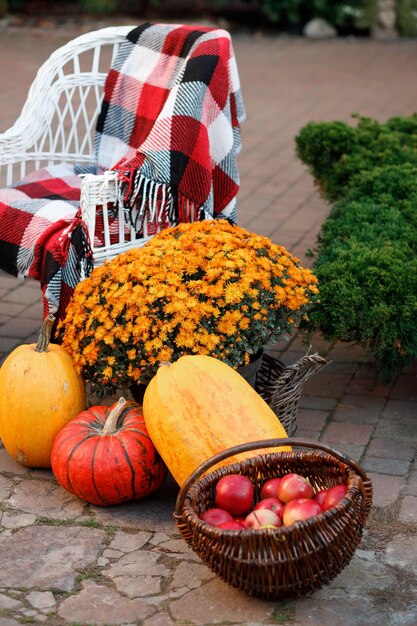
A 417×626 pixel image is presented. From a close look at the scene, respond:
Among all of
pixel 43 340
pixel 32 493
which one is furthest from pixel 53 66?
pixel 32 493

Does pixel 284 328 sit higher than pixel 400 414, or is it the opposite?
pixel 284 328

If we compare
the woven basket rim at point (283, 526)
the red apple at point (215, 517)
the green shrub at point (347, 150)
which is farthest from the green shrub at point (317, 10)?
the red apple at point (215, 517)

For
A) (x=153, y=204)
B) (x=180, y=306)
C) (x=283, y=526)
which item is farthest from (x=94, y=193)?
(x=283, y=526)

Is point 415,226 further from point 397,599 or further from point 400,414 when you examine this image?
point 397,599

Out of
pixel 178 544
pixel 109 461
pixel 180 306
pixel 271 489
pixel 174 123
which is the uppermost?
pixel 174 123

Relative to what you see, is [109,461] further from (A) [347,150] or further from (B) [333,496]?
(A) [347,150]

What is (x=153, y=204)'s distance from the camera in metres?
3.72

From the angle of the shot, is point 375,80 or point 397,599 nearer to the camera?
point 397,599

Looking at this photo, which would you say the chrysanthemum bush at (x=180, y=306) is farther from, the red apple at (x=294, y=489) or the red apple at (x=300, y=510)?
the red apple at (x=300, y=510)

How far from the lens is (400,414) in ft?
12.3

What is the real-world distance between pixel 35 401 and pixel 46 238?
823 millimetres

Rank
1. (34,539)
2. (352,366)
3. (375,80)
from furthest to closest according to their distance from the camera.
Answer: (375,80)
(352,366)
(34,539)

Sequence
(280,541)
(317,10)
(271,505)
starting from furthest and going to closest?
1. (317,10)
2. (271,505)
3. (280,541)

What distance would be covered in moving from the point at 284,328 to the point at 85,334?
683 mm
